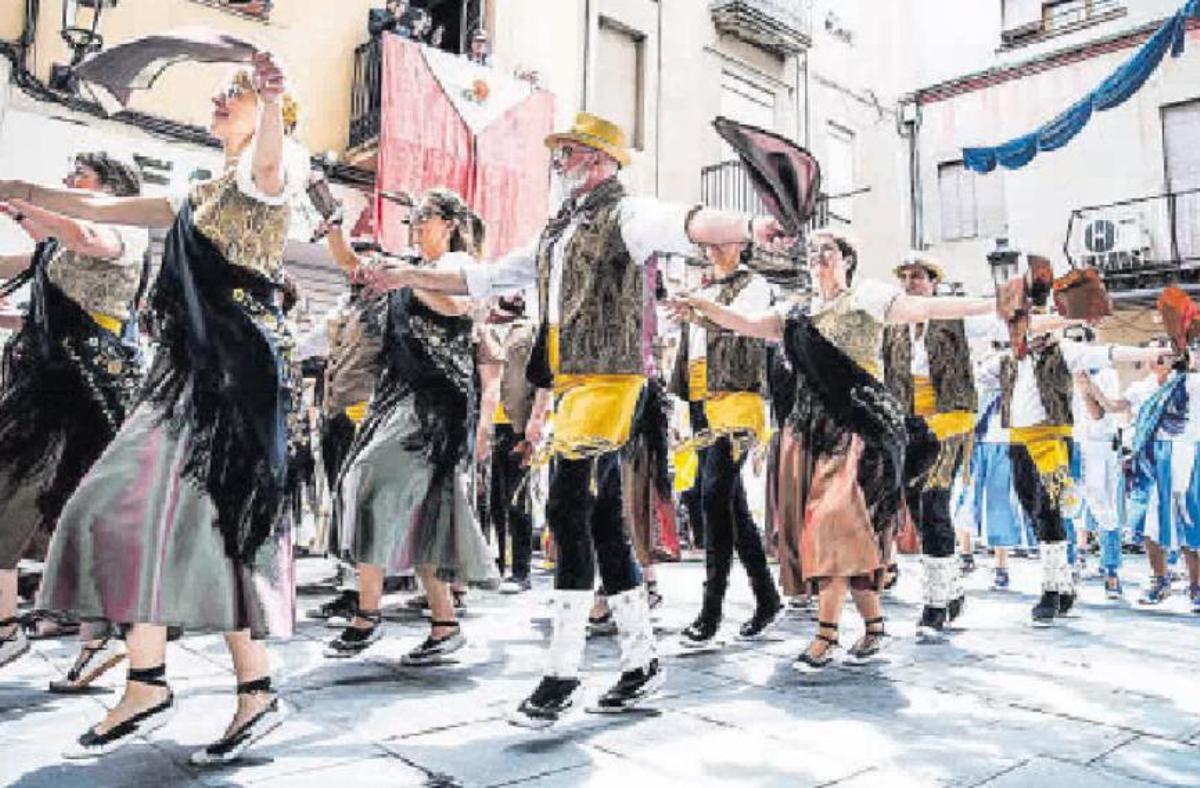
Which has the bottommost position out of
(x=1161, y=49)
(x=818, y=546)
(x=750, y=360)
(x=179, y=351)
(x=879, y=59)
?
(x=818, y=546)

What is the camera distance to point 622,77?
14.1m

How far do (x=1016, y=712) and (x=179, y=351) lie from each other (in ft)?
9.40

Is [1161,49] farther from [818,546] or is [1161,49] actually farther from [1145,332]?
[1145,332]

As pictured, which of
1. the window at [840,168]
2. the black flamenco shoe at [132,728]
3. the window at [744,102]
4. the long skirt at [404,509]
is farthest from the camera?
the window at [840,168]

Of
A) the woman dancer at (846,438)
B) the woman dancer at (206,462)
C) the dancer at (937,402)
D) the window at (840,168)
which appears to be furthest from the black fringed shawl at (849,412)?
the window at (840,168)

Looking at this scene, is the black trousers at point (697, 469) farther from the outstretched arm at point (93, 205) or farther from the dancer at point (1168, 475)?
the dancer at point (1168, 475)

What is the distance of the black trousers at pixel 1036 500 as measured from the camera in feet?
17.6

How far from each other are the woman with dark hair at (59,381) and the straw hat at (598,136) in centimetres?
162

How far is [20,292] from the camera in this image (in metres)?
5.07

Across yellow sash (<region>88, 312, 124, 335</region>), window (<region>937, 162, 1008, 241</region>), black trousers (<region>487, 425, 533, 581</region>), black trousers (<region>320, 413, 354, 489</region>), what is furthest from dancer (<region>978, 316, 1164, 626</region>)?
window (<region>937, 162, 1008, 241</region>)

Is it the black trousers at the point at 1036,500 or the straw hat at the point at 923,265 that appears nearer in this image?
the straw hat at the point at 923,265

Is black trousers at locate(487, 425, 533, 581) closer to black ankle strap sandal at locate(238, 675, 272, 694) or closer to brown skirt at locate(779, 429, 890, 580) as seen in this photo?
brown skirt at locate(779, 429, 890, 580)

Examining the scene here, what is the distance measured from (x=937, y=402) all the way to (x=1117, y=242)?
12.4 metres

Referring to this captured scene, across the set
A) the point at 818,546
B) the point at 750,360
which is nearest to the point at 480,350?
the point at 750,360
